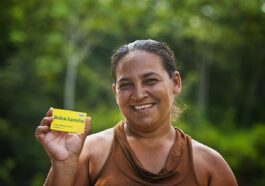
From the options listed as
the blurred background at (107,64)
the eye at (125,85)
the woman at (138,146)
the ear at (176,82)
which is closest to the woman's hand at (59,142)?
the woman at (138,146)

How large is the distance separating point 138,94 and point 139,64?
0.47ft

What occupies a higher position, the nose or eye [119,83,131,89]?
eye [119,83,131,89]

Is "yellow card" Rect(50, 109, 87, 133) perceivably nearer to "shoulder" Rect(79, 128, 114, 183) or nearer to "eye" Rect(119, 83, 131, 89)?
"shoulder" Rect(79, 128, 114, 183)

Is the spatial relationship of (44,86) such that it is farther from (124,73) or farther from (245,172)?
(124,73)

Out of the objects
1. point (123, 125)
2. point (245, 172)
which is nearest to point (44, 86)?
point (245, 172)

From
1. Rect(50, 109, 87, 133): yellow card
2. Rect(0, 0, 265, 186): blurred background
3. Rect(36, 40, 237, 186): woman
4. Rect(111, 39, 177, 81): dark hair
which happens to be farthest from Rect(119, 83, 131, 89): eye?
Rect(0, 0, 265, 186): blurred background

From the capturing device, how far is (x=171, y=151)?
87.3 inches

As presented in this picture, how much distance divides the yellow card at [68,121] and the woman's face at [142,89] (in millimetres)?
197

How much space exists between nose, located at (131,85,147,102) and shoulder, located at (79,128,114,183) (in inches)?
9.9

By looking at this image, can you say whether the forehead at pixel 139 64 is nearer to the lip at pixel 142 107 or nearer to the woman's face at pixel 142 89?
the woman's face at pixel 142 89

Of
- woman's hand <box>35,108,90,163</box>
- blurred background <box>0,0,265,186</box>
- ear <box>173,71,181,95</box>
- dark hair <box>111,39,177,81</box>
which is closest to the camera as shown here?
woman's hand <box>35,108,90,163</box>

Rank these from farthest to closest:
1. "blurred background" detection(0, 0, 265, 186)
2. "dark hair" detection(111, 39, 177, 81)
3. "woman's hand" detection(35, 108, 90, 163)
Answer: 1. "blurred background" detection(0, 0, 265, 186)
2. "dark hair" detection(111, 39, 177, 81)
3. "woman's hand" detection(35, 108, 90, 163)

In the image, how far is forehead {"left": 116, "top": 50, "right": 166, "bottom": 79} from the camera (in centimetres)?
214

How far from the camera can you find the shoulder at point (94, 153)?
2.13 meters
